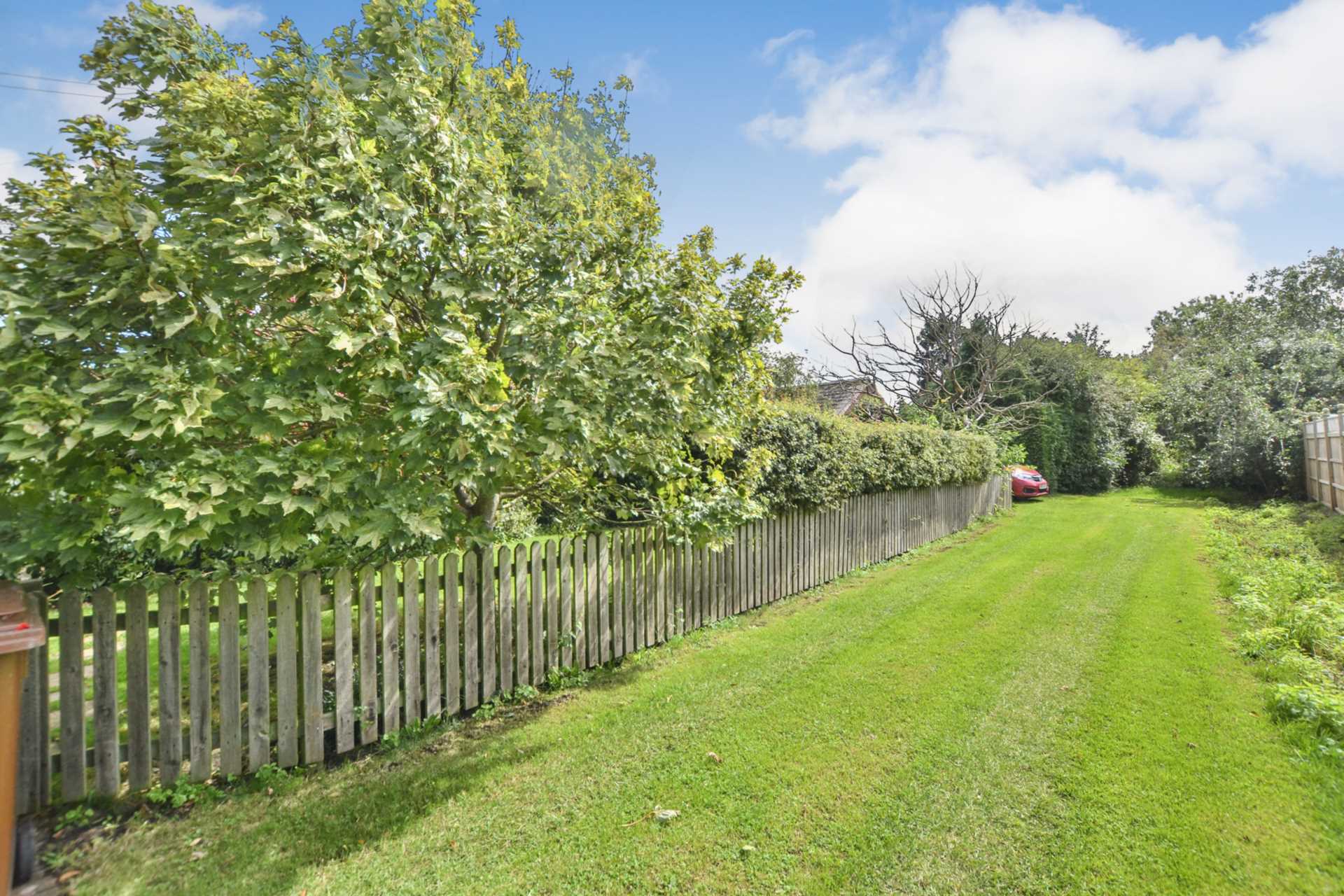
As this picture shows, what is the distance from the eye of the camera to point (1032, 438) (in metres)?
22.7

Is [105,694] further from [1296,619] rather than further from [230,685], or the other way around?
[1296,619]

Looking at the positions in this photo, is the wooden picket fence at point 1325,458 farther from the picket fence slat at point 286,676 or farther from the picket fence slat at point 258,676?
the picket fence slat at point 258,676

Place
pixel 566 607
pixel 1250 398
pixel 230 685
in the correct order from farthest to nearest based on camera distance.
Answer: pixel 1250 398
pixel 566 607
pixel 230 685

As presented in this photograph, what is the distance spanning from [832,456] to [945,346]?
51.3 feet

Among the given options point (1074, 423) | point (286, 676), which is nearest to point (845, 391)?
point (1074, 423)

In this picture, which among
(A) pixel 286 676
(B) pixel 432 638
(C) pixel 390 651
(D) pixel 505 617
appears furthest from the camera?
(D) pixel 505 617

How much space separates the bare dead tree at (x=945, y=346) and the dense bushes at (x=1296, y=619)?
10.5 m

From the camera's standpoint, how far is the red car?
789 inches

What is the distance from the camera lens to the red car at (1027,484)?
20047 mm

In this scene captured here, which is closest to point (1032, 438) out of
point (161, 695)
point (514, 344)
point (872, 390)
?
point (872, 390)

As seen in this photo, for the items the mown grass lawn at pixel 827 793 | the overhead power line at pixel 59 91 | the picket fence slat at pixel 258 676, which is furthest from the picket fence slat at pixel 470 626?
the overhead power line at pixel 59 91

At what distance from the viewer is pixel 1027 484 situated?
20.0 m

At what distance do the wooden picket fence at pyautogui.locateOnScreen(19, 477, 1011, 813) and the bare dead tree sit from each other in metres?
17.1

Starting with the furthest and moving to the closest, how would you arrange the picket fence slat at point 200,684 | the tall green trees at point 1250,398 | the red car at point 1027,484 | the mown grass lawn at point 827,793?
the red car at point 1027,484
the tall green trees at point 1250,398
the picket fence slat at point 200,684
the mown grass lawn at point 827,793
